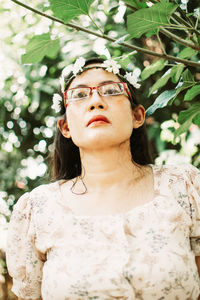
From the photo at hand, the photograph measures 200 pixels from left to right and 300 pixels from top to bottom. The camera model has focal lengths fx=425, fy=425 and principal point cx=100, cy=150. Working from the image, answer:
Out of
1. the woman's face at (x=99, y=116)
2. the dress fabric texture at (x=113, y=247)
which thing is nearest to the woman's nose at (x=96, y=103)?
the woman's face at (x=99, y=116)

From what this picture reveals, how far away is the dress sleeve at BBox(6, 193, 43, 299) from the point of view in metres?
1.55

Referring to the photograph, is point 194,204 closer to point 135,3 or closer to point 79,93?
point 79,93

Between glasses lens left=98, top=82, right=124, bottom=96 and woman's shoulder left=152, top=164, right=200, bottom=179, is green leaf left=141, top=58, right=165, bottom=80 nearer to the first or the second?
glasses lens left=98, top=82, right=124, bottom=96

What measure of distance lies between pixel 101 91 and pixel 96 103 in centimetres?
7

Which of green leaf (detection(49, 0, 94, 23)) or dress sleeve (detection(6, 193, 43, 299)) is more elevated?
green leaf (detection(49, 0, 94, 23))

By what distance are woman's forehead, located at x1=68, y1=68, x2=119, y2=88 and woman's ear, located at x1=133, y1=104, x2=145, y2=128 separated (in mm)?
158

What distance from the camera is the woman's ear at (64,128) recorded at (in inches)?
67.6

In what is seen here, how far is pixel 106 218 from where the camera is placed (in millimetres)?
1437

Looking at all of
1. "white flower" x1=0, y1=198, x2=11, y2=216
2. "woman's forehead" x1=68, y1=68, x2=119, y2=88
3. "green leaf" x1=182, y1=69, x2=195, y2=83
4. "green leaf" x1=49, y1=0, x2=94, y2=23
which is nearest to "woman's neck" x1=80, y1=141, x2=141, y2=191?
"woman's forehead" x1=68, y1=68, x2=119, y2=88

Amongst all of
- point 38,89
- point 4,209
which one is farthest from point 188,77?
point 4,209

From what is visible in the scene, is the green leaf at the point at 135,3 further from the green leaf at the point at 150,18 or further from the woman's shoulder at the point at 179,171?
the woman's shoulder at the point at 179,171

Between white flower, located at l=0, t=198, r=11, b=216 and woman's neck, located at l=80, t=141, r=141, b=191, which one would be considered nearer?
woman's neck, located at l=80, t=141, r=141, b=191

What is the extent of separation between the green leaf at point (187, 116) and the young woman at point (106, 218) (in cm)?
27

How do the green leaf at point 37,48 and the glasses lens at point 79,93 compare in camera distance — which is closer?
the green leaf at point 37,48
